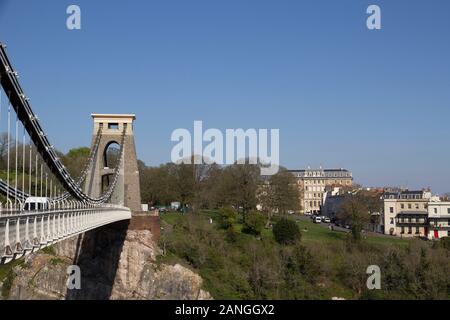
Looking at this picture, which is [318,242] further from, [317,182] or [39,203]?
[317,182]

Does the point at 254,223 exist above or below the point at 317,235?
above

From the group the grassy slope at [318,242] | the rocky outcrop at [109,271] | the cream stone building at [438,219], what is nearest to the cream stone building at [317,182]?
the cream stone building at [438,219]

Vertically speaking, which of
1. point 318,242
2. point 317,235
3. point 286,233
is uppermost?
point 286,233

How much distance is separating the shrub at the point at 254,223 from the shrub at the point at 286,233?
105 cm

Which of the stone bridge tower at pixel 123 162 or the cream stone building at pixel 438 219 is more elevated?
the stone bridge tower at pixel 123 162

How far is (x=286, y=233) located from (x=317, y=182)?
63086 millimetres

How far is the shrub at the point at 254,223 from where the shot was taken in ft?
124

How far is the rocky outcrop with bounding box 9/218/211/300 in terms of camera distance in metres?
30.6

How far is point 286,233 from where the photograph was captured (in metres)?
36.5

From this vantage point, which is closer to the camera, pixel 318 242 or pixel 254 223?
pixel 318 242

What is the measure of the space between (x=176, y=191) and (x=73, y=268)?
1648cm

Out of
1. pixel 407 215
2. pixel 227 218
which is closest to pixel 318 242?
pixel 227 218

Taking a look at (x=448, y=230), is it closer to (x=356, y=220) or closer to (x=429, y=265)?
(x=356, y=220)

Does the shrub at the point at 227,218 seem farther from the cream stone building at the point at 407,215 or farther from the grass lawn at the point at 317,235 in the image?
the cream stone building at the point at 407,215
